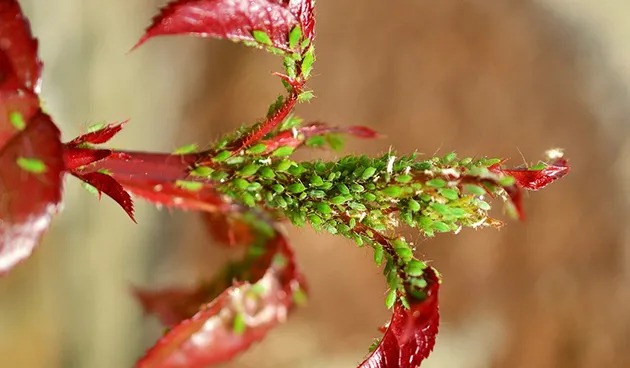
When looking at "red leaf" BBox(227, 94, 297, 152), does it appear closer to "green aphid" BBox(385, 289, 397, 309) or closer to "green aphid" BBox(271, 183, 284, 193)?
"green aphid" BBox(271, 183, 284, 193)

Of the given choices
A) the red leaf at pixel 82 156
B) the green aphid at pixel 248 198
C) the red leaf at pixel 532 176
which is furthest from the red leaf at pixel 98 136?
the red leaf at pixel 532 176

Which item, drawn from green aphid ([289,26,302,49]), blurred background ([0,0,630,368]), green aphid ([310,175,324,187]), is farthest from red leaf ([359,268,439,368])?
blurred background ([0,0,630,368])

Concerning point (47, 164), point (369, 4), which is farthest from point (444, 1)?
point (47, 164)

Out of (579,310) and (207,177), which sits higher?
(207,177)

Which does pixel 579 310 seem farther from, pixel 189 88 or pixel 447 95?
pixel 189 88

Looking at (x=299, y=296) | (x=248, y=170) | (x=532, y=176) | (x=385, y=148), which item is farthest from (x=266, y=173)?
(x=385, y=148)

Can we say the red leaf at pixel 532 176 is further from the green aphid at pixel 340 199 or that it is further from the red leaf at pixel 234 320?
the red leaf at pixel 234 320
